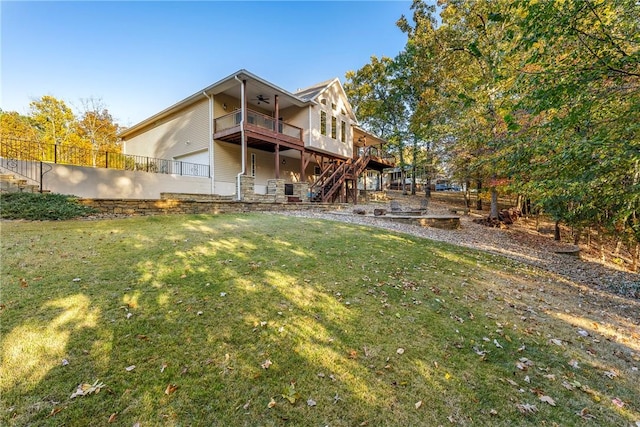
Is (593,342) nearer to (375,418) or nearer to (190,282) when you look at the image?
(375,418)

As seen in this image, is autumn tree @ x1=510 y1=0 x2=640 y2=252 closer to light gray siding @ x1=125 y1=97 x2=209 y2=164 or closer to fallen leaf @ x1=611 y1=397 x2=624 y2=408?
fallen leaf @ x1=611 y1=397 x2=624 y2=408

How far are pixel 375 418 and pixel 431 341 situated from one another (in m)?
1.46

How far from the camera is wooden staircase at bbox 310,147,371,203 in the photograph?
685 inches

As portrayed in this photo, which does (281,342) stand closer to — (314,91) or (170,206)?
(170,206)

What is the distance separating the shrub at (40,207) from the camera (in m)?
7.04

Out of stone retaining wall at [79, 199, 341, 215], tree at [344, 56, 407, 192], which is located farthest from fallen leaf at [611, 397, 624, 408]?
tree at [344, 56, 407, 192]

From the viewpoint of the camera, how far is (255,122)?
627 inches

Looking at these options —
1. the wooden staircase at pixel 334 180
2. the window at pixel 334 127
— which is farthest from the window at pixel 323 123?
the wooden staircase at pixel 334 180

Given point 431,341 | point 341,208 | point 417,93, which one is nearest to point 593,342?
point 431,341

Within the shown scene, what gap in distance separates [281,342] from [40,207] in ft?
27.8

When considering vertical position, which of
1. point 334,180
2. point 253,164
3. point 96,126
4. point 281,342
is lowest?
point 281,342

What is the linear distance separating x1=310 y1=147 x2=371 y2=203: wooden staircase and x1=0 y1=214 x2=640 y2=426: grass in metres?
11.8

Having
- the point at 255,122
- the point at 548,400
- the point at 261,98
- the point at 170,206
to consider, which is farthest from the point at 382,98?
the point at 548,400

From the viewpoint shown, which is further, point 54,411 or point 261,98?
point 261,98
